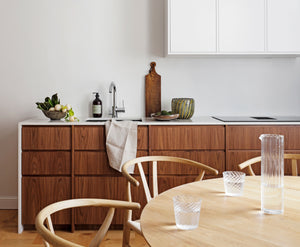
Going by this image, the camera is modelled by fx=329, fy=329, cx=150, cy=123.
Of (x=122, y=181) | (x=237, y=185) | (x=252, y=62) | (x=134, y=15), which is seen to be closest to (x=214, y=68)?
(x=252, y=62)

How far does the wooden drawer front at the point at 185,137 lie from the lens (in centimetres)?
276

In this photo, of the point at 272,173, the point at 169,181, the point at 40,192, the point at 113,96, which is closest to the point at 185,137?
the point at 169,181

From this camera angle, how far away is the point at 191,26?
298cm

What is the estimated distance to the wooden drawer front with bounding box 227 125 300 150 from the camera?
2758 millimetres

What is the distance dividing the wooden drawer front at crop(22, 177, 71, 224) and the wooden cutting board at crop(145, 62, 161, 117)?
3.58 feet

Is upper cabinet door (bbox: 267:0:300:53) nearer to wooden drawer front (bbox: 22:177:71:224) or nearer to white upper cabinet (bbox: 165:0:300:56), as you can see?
white upper cabinet (bbox: 165:0:300:56)

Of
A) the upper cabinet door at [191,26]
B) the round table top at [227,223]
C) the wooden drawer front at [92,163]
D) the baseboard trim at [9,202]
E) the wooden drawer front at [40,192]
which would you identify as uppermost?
the upper cabinet door at [191,26]

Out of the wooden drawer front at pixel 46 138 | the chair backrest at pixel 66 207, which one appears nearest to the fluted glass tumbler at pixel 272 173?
the chair backrest at pixel 66 207

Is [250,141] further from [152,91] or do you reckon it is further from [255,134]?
[152,91]

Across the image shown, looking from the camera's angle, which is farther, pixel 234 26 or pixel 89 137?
pixel 234 26

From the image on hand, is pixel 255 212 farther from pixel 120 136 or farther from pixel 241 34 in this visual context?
pixel 241 34

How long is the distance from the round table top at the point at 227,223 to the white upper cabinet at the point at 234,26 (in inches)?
75.3

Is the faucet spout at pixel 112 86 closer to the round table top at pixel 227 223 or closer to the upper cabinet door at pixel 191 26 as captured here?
the upper cabinet door at pixel 191 26

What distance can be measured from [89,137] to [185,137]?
803mm
